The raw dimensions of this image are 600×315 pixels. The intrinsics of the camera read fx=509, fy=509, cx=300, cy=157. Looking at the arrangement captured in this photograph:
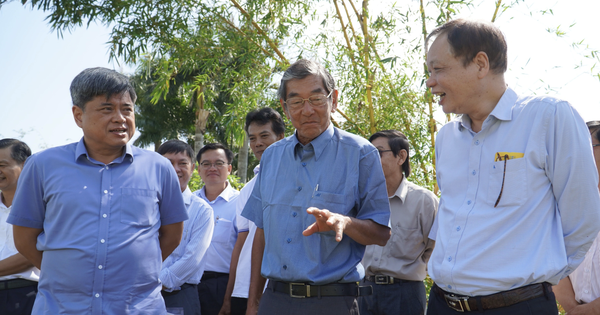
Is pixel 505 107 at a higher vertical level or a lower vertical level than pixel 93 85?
lower

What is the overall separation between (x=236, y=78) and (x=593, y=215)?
437 cm

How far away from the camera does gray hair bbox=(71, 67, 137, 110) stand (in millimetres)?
2521

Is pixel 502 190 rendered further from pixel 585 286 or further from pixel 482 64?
pixel 585 286

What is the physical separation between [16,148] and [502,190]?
351cm

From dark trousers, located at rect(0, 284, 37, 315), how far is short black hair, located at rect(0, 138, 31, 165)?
968mm

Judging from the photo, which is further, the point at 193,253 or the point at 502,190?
the point at 193,253

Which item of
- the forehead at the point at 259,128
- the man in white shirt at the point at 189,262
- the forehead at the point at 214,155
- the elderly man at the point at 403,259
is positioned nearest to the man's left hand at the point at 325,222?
the elderly man at the point at 403,259

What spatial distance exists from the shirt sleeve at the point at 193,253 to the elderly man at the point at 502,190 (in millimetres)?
2041

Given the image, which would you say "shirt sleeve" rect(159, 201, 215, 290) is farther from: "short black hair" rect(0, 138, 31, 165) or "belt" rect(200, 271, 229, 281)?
"short black hair" rect(0, 138, 31, 165)

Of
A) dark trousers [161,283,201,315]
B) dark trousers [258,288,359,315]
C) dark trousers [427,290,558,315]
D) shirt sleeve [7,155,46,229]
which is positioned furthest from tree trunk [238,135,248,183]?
dark trousers [427,290,558,315]

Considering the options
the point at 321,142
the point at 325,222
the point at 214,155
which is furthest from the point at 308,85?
the point at 214,155

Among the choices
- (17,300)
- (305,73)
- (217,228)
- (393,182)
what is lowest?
(17,300)

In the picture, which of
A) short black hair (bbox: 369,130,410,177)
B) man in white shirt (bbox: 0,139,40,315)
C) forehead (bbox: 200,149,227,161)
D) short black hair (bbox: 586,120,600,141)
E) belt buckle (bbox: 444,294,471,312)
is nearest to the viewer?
belt buckle (bbox: 444,294,471,312)

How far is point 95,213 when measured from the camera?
2395 millimetres
